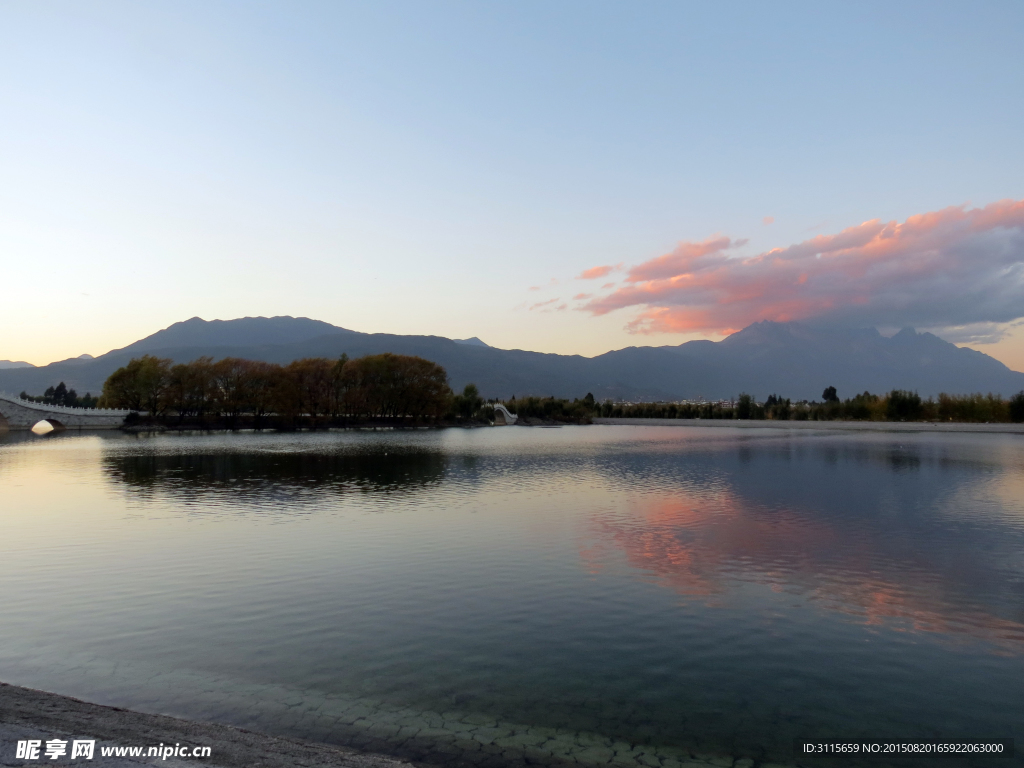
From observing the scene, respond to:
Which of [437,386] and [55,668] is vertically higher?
[437,386]

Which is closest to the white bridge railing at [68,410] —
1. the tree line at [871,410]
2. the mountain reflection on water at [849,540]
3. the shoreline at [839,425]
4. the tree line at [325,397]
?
the tree line at [325,397]

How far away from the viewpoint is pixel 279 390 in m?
128

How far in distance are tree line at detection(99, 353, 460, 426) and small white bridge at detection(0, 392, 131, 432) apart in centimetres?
564

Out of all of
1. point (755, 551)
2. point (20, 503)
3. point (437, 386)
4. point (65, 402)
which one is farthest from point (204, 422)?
point (755, 551)

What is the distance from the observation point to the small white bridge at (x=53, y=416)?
11988 centimetres

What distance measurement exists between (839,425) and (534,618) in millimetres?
132737

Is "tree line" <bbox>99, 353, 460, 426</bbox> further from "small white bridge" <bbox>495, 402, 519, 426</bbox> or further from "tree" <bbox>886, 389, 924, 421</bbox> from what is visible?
"tree" <bbox>886, 389, 924, 421</bbox>

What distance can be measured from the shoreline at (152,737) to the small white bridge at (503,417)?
16599 centimetres

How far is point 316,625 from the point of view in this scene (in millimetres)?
13656

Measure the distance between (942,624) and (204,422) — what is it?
129915mm

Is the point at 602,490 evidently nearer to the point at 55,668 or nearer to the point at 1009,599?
the point at 1009,599

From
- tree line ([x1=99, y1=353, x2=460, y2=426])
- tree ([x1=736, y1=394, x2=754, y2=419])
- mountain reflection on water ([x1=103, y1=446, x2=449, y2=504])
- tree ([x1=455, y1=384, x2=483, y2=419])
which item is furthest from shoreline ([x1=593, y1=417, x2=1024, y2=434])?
mountain reflection on water ([x1=103, y1=446, x2=449, y2=504])

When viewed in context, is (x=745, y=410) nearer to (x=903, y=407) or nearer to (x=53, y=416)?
(x=903, y=407)

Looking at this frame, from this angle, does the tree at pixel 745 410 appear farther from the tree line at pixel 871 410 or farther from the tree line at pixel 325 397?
the tree line at pixel 325 397
